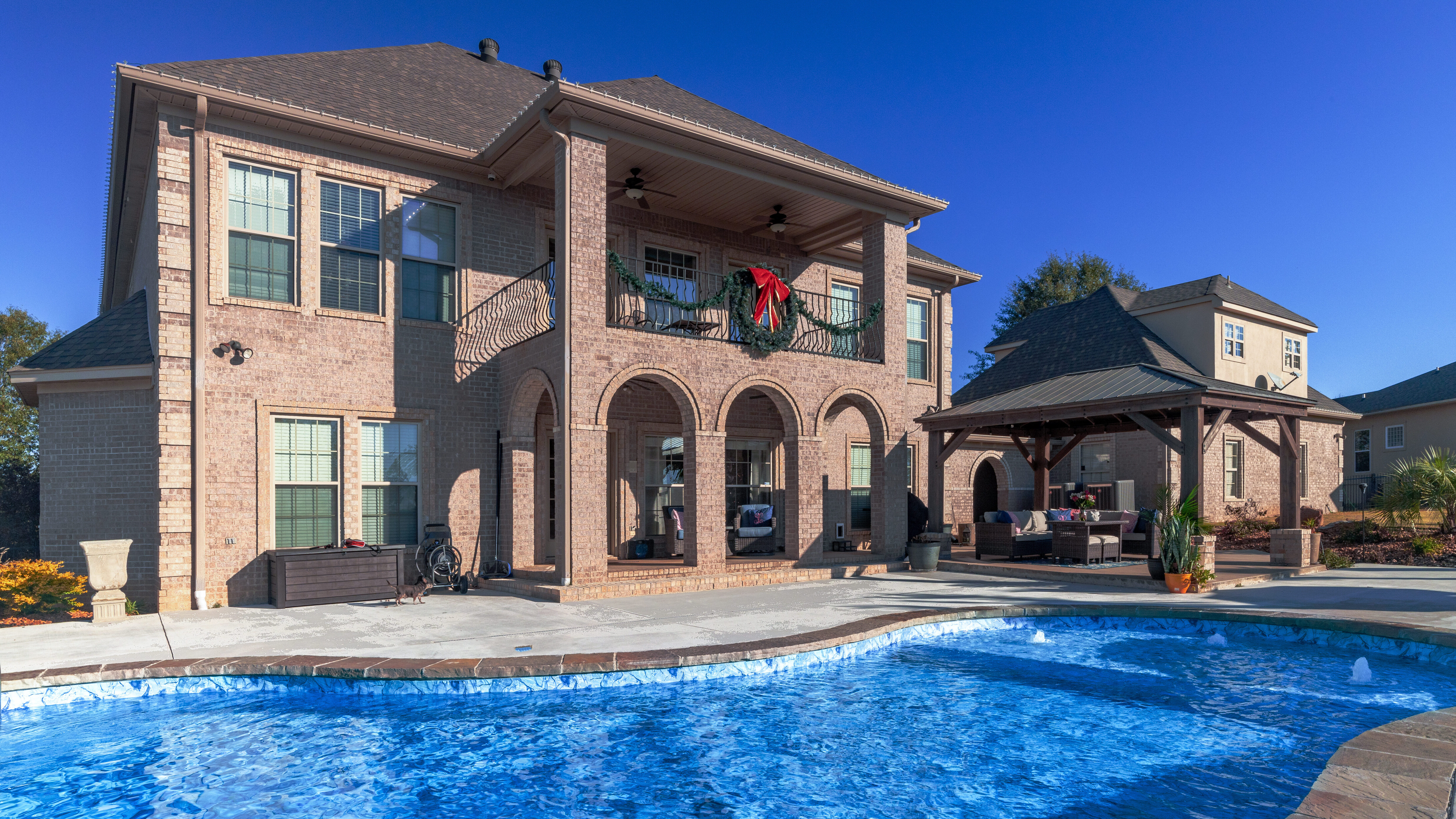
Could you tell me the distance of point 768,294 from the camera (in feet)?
41.3

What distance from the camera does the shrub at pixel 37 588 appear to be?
8.88 metres

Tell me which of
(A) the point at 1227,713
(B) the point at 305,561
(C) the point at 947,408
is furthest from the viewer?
(C) the point at 947,408

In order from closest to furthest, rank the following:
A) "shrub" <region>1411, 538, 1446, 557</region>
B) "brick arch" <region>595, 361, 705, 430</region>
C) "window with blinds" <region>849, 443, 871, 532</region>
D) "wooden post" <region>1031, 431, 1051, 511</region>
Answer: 1. "brick arch" <region>595, 361, 705, 430</region>
2. "shrub" <region>1411, 538, 1446, 557</region>
3. "window with blinds" <region>849, 443, 871, 532</region>
4. "wooden post" <region>1031, 431, 1051, 511</region>

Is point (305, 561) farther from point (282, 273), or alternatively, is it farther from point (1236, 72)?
point (1236, 72)

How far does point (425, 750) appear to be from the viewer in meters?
5.18

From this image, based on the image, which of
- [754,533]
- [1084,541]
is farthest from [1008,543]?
[754,533]

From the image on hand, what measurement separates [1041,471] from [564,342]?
12307 millimetres

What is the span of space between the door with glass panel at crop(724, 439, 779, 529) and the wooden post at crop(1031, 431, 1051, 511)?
6.26m

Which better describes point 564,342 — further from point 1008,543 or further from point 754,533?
point 1008,543

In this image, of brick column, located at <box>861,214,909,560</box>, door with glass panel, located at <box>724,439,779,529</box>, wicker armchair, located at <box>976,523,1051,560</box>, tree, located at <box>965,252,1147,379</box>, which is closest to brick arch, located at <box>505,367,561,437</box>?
door with glass panel, located at <box>724,439,779,529</box>

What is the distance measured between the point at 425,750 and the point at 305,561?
5690 millimetres

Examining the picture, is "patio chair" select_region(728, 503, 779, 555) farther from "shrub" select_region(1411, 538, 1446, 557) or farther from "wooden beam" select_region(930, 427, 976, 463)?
"shrub" select_region(1411, 538, 1446, 557)

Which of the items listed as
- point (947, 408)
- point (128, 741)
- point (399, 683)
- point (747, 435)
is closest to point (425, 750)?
point (399, 683)

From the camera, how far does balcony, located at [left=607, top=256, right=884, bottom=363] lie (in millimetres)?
12289
